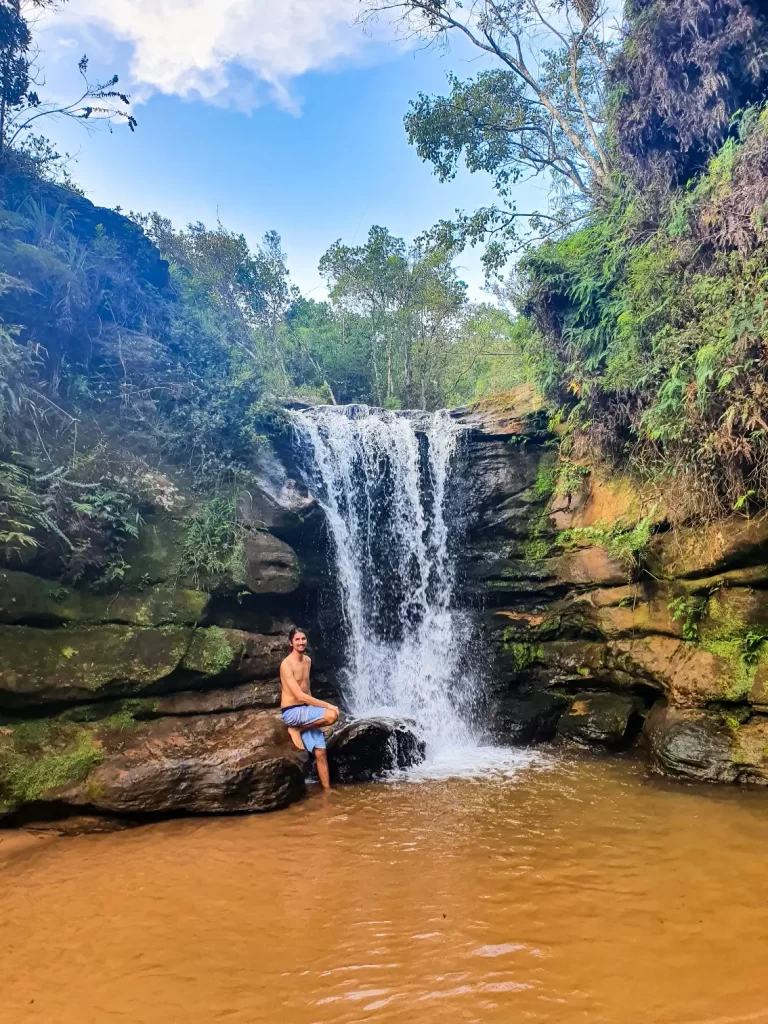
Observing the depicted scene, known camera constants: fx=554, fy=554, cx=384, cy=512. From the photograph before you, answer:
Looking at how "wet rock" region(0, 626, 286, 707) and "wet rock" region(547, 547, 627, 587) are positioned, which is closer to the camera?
"wet rock" region(0, 626, 286, 707)

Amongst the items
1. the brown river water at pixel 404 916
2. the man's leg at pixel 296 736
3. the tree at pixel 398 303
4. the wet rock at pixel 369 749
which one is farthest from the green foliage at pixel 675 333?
the tree at pixel 398 303

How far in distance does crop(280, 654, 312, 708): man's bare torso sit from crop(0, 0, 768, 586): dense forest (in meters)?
2.38

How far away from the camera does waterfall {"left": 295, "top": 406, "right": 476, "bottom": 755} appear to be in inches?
373

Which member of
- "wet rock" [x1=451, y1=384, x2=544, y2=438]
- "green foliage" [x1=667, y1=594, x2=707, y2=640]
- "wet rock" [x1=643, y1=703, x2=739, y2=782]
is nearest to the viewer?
"wet rock" [x1=643, y1=703, x2=739, y2=782]

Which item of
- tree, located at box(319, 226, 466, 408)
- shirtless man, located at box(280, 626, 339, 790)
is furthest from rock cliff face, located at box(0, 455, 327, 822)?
tree, located at box(319, 226, 466, 408)

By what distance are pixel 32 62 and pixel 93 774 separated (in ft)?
38.5

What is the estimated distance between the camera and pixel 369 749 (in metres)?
7.18

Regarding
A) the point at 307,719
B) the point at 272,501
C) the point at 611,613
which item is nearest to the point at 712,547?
the point at 611,613

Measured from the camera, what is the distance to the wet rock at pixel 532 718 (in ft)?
29.0

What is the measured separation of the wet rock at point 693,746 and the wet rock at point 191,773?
459 centimetres

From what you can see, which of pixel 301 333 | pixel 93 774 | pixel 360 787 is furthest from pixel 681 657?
pixel 301 333

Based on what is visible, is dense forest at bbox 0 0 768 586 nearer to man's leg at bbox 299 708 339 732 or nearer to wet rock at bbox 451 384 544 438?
wet rock at bbox 451 384 544 438

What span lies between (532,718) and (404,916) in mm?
5551

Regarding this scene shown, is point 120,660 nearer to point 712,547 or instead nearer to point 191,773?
point 191,773
